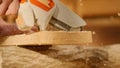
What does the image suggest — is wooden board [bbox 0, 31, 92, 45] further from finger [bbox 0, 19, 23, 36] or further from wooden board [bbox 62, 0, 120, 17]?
wooden board [bbox 62, 0, 120, 17]

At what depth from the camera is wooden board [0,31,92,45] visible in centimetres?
62

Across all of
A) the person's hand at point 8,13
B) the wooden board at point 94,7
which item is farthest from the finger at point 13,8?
the wooden board at point 94,7

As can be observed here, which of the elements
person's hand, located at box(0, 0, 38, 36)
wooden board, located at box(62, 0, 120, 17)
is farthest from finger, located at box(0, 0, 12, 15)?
wooden board, located at box(62, 0, 120, 17)

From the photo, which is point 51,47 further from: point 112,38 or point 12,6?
point 112,38

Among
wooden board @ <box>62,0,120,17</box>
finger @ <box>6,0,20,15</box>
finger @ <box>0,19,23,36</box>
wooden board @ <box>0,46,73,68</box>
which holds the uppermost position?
wooden board @ <box>62,0,120,17</box>

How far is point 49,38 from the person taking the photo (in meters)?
0.62

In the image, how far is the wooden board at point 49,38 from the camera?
0.62m

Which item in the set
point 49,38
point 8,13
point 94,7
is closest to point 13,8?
point 8,13

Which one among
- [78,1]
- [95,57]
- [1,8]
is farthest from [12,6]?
[78,1]

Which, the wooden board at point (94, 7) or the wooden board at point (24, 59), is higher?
the wooden board at point (94, 7)

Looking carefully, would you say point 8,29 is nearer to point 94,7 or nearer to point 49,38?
point 49,38

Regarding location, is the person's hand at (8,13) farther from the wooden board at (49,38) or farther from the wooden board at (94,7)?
the wooden board at (94,7)

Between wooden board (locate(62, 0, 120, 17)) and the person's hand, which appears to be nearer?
the person's hand

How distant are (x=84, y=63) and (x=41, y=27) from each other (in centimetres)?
14
